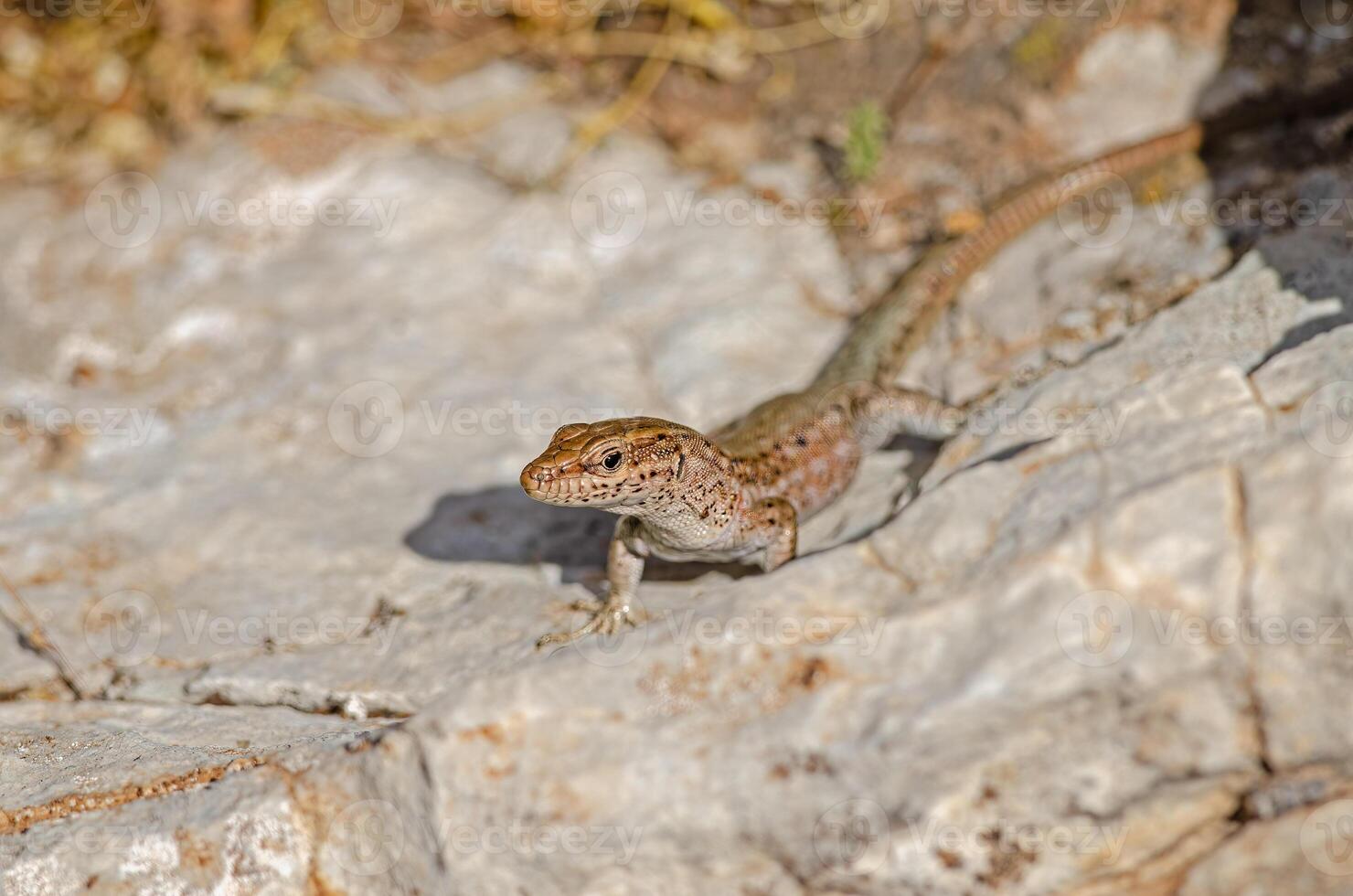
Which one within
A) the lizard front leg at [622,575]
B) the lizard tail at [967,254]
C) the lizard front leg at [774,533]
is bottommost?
the lizard front leg at [622,575]

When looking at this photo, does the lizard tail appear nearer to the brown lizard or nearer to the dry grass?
the brown lizard

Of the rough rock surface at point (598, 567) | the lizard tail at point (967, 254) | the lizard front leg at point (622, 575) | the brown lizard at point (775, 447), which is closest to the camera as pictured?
the rough rock surface at point (598, 567)

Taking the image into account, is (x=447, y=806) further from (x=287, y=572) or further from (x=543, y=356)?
(x=543, y=356)

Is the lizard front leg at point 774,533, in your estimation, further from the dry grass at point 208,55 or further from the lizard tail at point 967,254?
the dry grass at point 208,55

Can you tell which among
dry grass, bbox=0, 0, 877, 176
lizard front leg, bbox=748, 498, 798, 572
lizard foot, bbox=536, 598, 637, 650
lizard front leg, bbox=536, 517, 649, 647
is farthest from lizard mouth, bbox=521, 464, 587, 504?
dry grass, bbox=0, 0, 877, 176

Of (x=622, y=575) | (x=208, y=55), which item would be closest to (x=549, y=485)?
(x=622, y=575)

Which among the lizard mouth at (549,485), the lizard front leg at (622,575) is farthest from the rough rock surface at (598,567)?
the lizard mouth at (549,485)

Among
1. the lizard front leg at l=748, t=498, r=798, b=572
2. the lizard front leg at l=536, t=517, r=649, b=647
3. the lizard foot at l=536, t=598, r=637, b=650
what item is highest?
the lizard front leg at l=748, t=498, r=798, b=572
